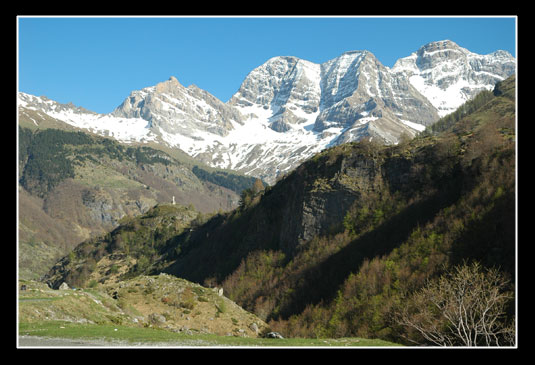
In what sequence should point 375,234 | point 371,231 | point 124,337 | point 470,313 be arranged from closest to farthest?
point 124,337, point 470,313, point 375,234, point 371,231

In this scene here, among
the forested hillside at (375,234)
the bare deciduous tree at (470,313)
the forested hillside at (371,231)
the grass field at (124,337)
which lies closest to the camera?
the grass field at (124,337)

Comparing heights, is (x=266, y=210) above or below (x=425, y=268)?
above

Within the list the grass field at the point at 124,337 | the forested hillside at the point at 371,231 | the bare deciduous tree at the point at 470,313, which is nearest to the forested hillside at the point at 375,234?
the forested hillside at the point at 371,231

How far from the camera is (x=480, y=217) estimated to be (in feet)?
243

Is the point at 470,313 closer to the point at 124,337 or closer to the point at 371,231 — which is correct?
the point at 124,337

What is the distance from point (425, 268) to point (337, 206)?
3669cm

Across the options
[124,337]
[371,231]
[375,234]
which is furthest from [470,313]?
[371,231]

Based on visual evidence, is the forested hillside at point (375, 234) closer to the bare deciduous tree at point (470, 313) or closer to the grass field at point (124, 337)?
the bare deciduous tree at point (470, 313)

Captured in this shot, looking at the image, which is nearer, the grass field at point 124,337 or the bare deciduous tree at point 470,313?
the grass field at point 124,337

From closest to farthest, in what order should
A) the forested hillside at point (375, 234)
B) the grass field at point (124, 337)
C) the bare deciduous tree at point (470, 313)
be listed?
the grass field at point (124, 337) → the bare deciduous tree at point (470, 313) → the forested hillside at point (375, 234)
